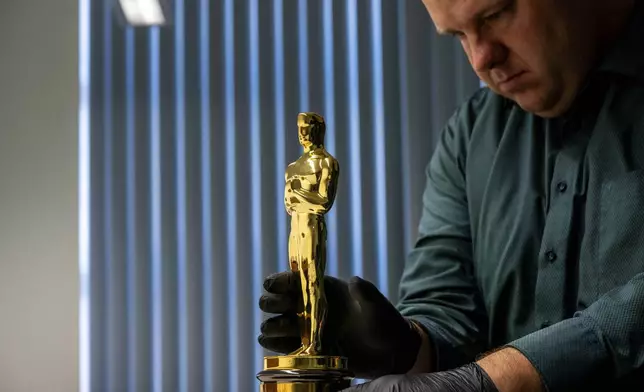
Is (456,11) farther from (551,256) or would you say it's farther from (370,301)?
(370,301)

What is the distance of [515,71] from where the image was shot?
138 centimetres

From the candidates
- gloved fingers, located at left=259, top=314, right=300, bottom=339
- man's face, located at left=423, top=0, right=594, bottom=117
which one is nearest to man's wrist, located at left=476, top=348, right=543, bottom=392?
gloved fingers, located at left=259, top=314, right=300, bottom=339

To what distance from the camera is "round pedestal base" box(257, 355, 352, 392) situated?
915 millimetres

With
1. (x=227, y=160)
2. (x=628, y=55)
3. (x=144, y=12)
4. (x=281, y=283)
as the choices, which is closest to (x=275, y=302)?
(x=281, y=283)

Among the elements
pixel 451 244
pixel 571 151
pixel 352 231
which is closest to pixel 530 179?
pixel 571 151

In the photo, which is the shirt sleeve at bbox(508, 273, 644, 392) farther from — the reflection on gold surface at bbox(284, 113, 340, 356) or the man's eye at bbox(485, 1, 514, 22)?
the man's eye at bbox(485, 1, 514, 22)

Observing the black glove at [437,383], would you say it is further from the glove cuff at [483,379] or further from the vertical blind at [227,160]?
the vertical blind at [227,160]

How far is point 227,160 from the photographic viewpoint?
2623mm

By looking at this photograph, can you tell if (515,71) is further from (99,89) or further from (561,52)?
(99,89)

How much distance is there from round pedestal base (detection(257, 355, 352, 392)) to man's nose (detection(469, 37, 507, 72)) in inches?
24.2

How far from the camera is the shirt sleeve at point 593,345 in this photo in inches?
41.1

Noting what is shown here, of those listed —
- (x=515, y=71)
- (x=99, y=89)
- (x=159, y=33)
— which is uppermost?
(x=159, y=33)

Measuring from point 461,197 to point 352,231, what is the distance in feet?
3.37

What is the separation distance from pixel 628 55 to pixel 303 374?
73cm
